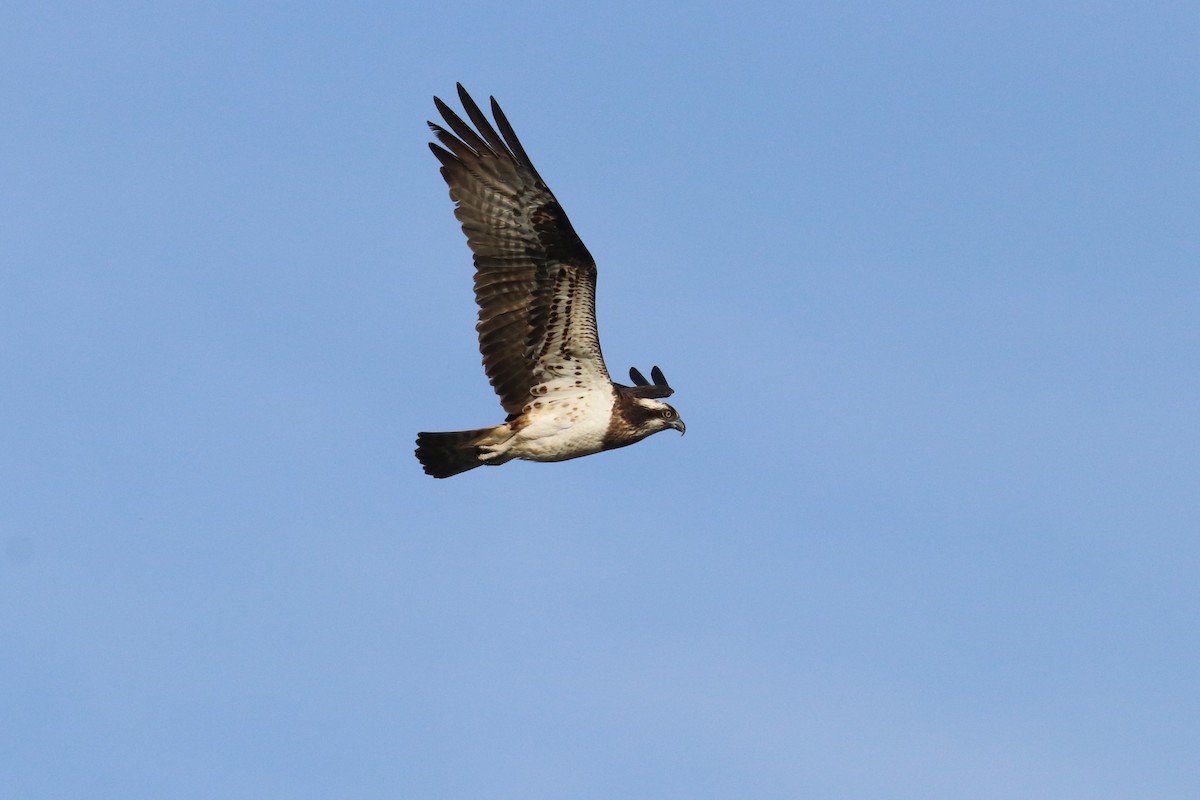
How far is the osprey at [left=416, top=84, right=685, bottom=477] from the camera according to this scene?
1998 centimetres

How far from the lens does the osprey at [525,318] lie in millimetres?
19984

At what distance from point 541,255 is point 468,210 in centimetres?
78

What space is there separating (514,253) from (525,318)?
60 centimetres

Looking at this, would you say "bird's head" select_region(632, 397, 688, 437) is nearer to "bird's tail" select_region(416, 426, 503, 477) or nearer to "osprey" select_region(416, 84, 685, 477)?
"osprey" select_region(416, 84, 685, 477)

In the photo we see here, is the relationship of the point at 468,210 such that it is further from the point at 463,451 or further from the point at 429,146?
the point at 463,451

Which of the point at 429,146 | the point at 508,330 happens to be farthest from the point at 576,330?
the point at 429,146

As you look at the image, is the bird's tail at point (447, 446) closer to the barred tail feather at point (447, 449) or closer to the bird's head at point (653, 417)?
the barred tail feather at point (447, 449)

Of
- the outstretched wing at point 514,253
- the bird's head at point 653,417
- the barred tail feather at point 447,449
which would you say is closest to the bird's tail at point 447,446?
the barred tail feather at point 447,449

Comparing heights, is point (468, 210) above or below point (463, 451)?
above

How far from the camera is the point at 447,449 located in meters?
20.4

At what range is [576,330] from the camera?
2028cm

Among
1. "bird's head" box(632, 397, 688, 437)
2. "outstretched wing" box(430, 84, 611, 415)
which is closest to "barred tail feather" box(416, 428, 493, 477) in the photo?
"outstretched wing" box(430, 84, 611, 415)

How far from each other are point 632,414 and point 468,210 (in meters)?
2.41

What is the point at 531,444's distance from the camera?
2045cm
